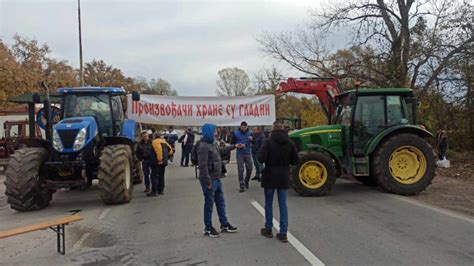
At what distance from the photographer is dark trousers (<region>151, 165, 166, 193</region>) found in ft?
38.9

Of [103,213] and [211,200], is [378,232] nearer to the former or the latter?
[211,200]

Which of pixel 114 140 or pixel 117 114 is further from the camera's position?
pixel 117 114

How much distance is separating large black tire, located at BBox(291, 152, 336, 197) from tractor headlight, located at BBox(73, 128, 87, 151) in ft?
16.0

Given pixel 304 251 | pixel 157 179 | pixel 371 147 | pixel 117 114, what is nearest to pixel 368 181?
pixel 371 147

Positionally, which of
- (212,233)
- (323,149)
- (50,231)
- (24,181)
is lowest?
(50,231)

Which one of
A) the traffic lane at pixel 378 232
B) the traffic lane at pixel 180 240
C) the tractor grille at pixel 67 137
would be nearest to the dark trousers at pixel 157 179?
the traffic lane at pixel 180 240

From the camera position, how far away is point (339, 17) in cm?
2230

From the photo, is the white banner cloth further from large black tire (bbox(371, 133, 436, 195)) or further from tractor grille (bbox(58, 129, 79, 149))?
tractor grille (bbox(58, 129, 79, 149))

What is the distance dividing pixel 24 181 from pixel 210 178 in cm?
489

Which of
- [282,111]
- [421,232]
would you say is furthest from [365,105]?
[282,111]

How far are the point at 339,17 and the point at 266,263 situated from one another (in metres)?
Result: 18.7

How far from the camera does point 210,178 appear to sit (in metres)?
7.22

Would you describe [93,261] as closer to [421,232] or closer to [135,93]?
[421,232]

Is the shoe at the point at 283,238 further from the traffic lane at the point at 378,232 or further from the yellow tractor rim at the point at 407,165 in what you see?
the yellow tractor rim at the point at 407,165
